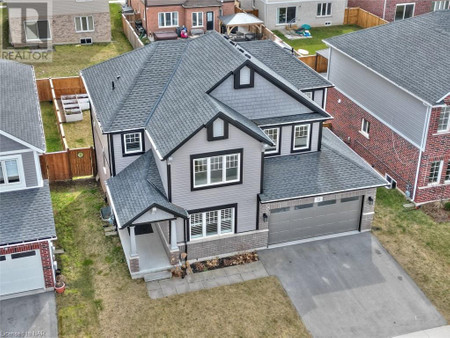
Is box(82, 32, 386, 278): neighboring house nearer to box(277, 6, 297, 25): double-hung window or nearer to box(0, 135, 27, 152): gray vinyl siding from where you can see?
box(0, 135, 27, 152): gray vinyl siding

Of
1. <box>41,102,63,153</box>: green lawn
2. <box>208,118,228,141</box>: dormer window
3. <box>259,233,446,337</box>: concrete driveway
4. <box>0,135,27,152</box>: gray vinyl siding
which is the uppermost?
<box>208,118,228,141</box>: dormer window

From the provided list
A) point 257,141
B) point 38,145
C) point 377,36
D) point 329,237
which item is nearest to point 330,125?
point 377,36

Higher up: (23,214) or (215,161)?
(215,161)

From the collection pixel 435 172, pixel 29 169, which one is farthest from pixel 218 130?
pixel 435 172

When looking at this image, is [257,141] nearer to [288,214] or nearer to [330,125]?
[288,214]

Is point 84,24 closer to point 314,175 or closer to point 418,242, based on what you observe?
point 314,175

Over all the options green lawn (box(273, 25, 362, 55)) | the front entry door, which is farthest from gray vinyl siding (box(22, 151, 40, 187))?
the front entry door
